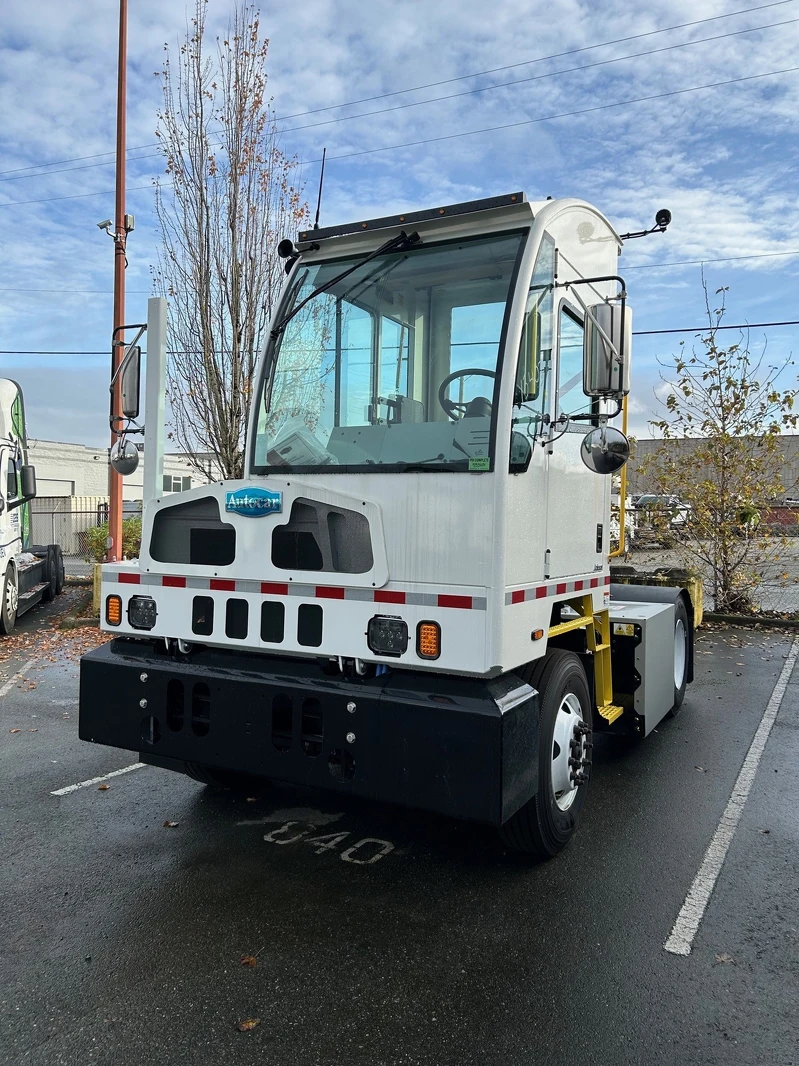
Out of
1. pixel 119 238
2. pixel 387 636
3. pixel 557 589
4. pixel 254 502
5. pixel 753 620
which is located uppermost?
pixel 119 238

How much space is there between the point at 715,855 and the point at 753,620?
360 inches

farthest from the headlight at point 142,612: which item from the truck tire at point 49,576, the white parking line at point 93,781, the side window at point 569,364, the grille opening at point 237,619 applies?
the truck tire at point 49,576

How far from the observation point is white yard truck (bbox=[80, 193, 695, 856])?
3473mm

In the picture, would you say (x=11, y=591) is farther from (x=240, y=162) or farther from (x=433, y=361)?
(x=433, y=361)

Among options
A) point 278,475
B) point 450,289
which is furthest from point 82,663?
point 450,289

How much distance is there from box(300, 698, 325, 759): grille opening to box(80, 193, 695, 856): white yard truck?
1 cm

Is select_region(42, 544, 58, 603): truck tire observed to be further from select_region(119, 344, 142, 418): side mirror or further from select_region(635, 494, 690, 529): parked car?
select_region(119, 344, 142, 418): side mirror

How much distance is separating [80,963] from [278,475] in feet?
7.57

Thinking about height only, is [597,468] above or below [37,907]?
above

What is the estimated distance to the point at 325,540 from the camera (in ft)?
12.2

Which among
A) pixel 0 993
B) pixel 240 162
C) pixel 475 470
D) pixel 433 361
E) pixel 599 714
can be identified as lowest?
pixel 0 993

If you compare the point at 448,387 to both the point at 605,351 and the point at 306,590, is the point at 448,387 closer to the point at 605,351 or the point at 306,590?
the point at 605,351

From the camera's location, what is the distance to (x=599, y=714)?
203 inches

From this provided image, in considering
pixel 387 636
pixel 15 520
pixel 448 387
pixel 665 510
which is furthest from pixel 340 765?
pixel 665 510
